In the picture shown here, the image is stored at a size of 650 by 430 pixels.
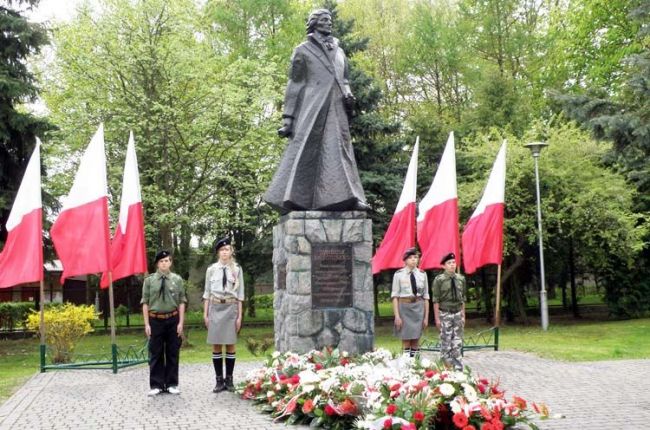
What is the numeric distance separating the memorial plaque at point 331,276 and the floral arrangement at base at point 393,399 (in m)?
1.20

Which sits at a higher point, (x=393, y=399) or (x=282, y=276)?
(x=282, y=276)

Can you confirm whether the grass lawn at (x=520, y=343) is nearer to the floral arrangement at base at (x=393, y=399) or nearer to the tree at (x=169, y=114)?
the tree at (x=169, y=114)

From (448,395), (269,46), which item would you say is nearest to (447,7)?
(269,46)

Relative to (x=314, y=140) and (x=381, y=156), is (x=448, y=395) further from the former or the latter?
(x=381, y=156)

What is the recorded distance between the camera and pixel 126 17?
19078 millimetres

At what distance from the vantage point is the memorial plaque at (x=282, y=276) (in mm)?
8422

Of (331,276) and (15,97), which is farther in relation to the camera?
(15,97)

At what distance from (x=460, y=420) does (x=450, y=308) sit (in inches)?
137

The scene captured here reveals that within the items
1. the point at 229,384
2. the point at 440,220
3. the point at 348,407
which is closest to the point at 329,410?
the point at 348,407

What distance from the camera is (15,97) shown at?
15797 millimetres

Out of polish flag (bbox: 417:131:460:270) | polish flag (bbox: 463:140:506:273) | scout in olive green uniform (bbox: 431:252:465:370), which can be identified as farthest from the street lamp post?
scout in olive green uniform (bbox: 431:252:465:370)

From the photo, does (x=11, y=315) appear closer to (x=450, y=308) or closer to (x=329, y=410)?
(x=450, y=308)

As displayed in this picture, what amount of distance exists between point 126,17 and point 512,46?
15624mm

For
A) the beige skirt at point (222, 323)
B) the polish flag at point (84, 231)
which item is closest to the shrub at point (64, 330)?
the polish flag at point (84, 231)
